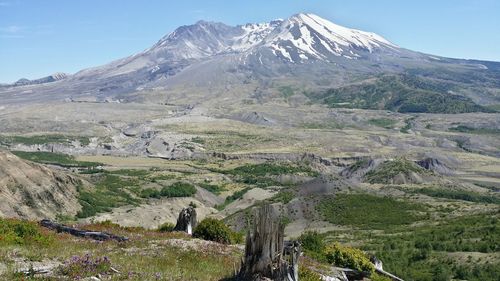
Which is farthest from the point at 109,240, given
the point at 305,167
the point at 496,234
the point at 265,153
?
the point at 265,153

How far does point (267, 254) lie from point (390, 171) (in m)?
110

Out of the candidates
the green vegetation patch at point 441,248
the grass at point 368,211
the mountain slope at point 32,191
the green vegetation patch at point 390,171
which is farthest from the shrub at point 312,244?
the green vegetation patch at point 390,171

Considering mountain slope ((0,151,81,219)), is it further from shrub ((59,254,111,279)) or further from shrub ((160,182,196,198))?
shrub ((59,254,111,279))

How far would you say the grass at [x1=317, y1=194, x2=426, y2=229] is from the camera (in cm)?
7381

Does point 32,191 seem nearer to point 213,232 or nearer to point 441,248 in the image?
point 441,248

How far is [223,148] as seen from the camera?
181 metres

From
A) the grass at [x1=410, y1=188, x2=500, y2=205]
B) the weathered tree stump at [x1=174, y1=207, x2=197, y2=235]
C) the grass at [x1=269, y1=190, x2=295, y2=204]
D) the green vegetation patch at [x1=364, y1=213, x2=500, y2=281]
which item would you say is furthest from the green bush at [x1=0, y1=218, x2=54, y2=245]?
the grass at [x1=410, y1=188, x2=500, y2=205]

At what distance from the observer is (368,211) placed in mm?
78688

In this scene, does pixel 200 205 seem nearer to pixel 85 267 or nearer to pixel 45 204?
pixel 45 204

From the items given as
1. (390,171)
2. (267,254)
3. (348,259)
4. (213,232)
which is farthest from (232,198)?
(267,254)

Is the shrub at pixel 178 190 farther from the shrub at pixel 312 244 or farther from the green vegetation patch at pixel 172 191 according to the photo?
the shrub at pixel 312 244

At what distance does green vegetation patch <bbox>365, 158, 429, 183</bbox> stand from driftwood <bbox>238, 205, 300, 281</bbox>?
104 metres

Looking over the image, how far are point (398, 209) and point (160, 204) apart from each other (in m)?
38.8

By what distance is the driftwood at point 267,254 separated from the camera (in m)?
12.4
